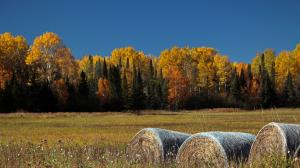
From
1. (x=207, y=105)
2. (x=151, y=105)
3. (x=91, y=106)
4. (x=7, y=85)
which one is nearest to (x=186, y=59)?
(x=207, y=105)

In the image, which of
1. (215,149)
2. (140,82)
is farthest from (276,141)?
(140,82)

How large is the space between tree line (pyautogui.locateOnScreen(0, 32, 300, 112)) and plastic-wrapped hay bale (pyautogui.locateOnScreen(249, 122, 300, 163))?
239ft

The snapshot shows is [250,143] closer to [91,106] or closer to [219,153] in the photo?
[219,153]

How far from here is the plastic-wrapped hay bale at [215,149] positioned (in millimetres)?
10438

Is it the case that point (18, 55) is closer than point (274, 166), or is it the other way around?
point (274, 166)

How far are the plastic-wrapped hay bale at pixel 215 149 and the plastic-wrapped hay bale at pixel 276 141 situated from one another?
0.94 ft

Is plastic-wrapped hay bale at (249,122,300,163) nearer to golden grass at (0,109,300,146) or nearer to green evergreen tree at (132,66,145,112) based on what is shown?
golden grass at (0,109,300,146)

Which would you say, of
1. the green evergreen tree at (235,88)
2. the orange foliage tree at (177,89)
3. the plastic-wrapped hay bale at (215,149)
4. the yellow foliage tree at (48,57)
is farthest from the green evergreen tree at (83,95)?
the plastic-wrapped hay bale at (215,149)

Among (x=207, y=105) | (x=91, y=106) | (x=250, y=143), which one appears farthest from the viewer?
(x=207, y=105)

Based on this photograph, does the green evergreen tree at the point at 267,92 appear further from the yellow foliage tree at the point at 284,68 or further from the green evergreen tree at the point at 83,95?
the green evergreen tree at the point at 83,95

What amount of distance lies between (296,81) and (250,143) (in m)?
102

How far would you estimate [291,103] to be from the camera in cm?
10506

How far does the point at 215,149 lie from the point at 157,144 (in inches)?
95.4

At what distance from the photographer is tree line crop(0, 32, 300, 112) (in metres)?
86.1
